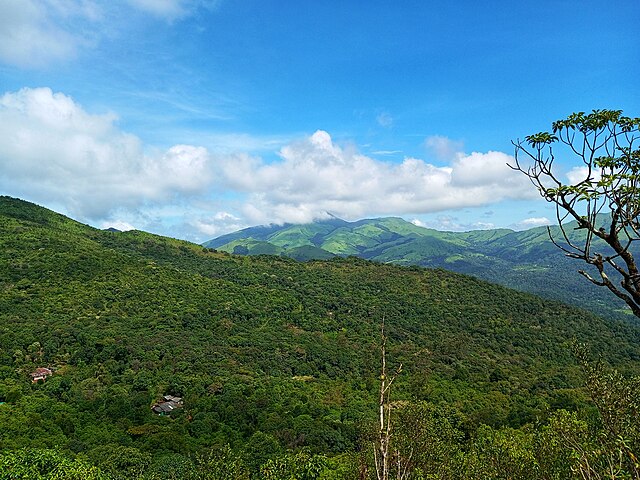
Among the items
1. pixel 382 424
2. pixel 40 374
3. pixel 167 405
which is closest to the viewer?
pixel 382 424

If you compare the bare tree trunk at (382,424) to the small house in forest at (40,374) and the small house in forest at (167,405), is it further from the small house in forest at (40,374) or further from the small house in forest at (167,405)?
the small house in forest at (40,374)

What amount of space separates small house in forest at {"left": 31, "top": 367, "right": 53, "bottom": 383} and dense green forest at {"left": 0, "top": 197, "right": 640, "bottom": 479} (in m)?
0.73

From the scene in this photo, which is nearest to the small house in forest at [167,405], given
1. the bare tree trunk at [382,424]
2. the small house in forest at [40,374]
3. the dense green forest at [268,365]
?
the dense green forest at [268,365]

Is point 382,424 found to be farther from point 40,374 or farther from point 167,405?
point 40,374

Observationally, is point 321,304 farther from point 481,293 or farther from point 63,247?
point 63,247

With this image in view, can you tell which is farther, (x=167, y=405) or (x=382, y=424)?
(x=167, y=405)

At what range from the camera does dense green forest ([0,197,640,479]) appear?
94.3ft

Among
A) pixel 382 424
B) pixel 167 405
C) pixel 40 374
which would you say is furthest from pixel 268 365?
pixel 382 424

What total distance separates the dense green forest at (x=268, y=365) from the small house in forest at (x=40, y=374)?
73 cm

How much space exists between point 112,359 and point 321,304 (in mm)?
57782

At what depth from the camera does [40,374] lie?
193 feet

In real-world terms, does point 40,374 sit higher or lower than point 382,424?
lower

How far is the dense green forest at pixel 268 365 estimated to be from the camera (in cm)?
2875

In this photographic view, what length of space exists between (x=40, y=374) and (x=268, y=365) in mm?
38134
